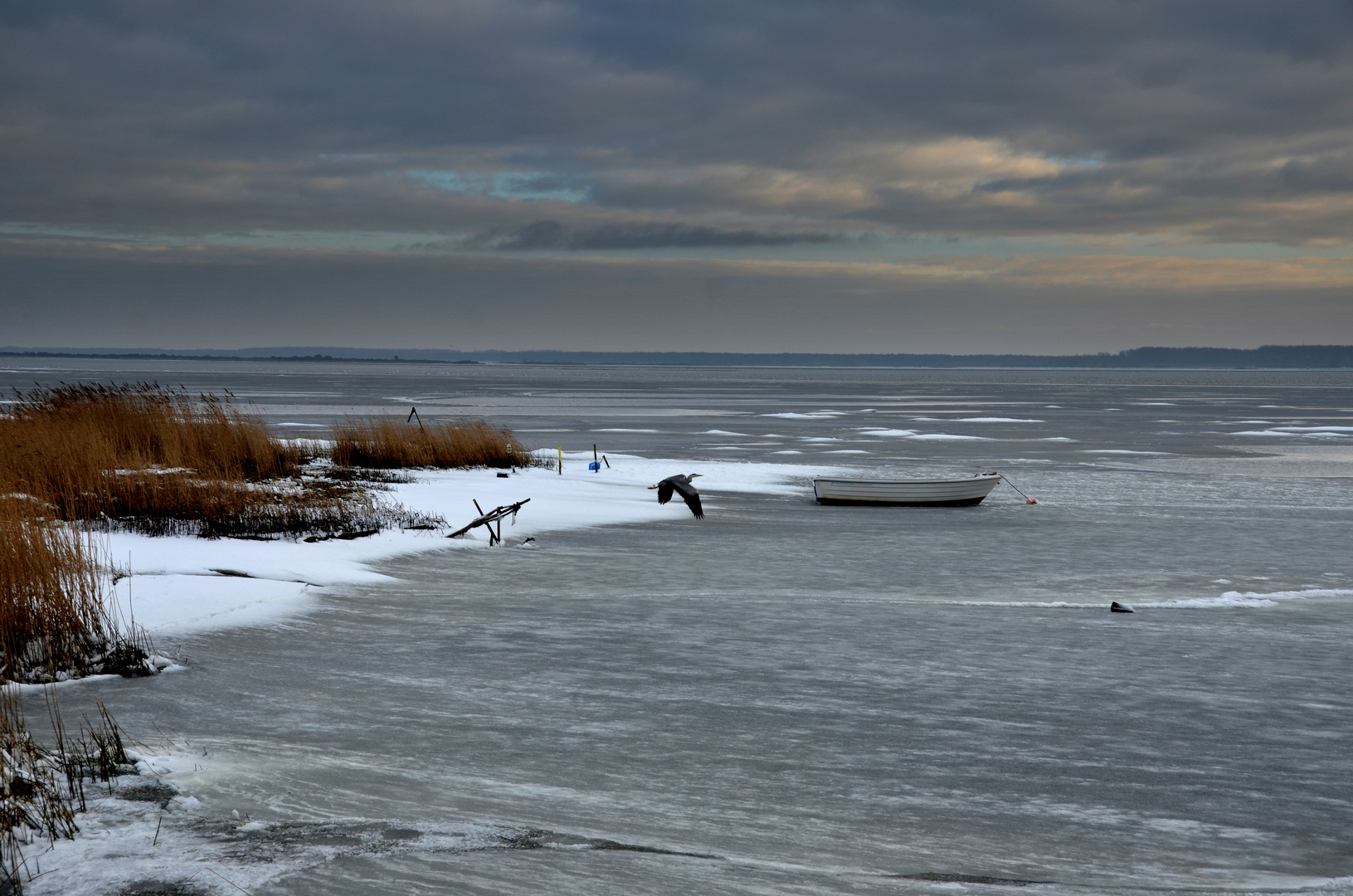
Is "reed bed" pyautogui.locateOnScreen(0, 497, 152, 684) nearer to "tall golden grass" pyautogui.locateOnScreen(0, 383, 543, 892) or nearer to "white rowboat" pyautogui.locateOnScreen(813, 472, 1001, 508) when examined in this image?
"tall golden grass" pyautogui.locateOnScreen(0, 383, 543, 892)

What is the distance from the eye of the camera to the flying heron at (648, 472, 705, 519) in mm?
18484

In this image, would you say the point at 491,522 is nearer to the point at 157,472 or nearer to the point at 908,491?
the point at 157,472

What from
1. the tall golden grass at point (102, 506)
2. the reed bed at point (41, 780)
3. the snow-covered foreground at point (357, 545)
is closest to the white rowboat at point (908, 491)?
the snow-covered foreground at point (357, 545)

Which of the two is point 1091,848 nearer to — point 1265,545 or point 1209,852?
point 1209,852

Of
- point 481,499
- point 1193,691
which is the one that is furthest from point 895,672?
point 481,499

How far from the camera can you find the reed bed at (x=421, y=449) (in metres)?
23.2

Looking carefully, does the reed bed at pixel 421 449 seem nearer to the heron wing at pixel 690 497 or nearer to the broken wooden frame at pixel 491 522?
the heron wing at pixel 690 497

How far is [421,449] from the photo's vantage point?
2358 cm

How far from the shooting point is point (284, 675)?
A: 8.28 m

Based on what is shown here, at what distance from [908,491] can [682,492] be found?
15.7 ft

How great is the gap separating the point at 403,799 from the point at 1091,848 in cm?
340

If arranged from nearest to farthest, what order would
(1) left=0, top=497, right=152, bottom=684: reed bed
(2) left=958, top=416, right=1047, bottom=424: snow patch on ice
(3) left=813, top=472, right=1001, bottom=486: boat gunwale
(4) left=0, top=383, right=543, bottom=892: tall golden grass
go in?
(4) left=0, top=383, right=543, bottom=892: tall golden grass
(1) left=0, top=497, right=152, bottom=684: reed bed
(3) left=813, top=472, right=1001, bottom=486: boat gunwale
(2) left=958, top=416, right=1047, bottom=424: snow patch on ice

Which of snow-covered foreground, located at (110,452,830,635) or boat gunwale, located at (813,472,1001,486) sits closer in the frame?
snow-covered foreground, located at (110,452,830,635)

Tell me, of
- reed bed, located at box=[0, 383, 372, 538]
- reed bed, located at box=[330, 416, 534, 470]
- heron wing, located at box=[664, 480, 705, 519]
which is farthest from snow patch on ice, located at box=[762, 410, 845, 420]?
reed bed, located at box=[0, 383, 372, 538]
